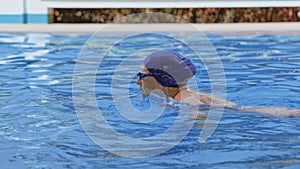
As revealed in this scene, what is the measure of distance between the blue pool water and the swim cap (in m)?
0.27

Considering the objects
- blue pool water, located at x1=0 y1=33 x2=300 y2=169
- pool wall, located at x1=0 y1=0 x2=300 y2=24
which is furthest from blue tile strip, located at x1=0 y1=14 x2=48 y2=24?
blue pool water, located at x1=0 y1=33 x2=300 y2=169

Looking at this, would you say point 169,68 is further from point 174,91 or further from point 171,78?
point 174,91

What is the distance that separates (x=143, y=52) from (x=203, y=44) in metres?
1.10

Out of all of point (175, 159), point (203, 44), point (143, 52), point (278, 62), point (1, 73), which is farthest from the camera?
point (203, 44)

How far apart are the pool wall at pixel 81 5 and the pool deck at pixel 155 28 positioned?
2.20ft

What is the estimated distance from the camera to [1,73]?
6.80m

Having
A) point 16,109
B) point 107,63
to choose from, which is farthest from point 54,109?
point 107,63

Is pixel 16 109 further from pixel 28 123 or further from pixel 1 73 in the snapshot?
pixel 1 73

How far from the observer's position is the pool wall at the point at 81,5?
38.6ft

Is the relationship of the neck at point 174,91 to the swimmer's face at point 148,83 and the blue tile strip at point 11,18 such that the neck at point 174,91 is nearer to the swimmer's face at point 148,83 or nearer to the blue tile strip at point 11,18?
the swimmer's face at point 148,83

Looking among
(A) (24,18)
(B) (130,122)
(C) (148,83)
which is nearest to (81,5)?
(A) (24,18)

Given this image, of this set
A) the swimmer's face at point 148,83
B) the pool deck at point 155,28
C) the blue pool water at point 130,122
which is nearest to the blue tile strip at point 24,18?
the pool deck at point 155,28

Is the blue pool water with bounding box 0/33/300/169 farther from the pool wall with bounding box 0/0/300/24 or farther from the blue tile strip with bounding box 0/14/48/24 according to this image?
the pool wall with bounding box 0/0/300/24

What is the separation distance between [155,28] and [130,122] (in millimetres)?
6168
